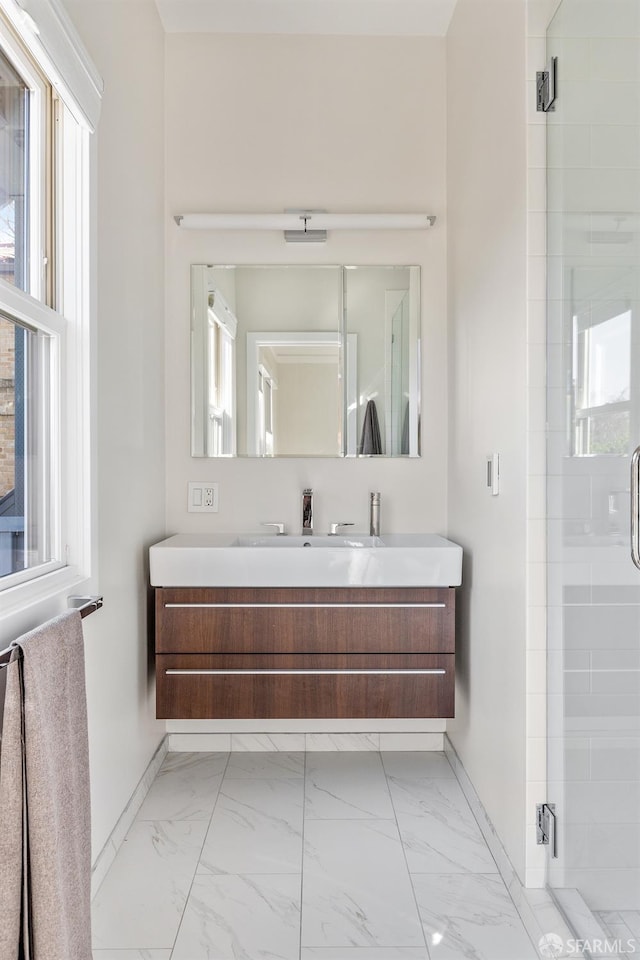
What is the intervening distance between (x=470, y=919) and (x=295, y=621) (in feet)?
3.06

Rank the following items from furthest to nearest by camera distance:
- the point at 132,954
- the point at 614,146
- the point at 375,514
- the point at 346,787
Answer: the point at 375,514 → the point at 346,787 → the point at 132,954 → the point at 614,146

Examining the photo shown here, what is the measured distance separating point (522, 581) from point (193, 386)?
5.08 ft

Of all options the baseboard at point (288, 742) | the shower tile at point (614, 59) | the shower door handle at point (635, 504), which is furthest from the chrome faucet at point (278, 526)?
the shower tile at point (614, 59)

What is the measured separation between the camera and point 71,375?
1.67 m

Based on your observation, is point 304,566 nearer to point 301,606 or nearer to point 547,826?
point 301,606

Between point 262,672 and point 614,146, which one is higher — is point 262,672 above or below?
below

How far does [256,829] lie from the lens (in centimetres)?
205

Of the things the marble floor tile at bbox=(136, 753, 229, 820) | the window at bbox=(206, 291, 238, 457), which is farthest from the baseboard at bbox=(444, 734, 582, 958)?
the window at bbox=(206, 291, 238, 457)

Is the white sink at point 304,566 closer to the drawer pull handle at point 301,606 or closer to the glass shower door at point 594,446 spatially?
the drawer pull handle at point 301,606

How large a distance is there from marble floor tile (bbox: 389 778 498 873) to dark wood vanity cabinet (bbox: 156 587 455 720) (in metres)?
0.29

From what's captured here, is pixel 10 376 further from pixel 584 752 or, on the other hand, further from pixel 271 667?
pixel 584 752

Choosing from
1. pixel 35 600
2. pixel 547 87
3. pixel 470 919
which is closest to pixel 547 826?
pixel 470 919

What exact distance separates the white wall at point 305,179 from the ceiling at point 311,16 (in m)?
0.04

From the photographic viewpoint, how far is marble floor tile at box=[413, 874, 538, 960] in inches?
59.9
